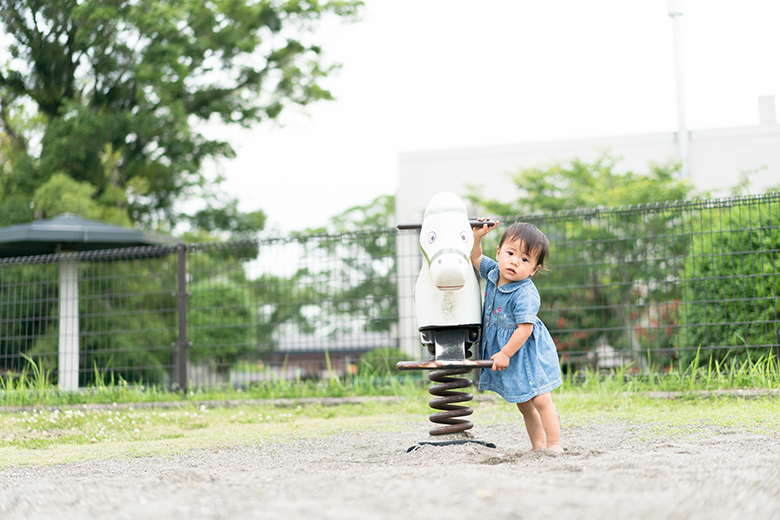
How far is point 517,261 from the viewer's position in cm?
328

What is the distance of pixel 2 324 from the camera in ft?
25.5

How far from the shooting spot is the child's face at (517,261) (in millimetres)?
3277

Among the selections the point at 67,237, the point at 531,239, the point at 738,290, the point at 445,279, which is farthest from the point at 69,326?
the point at 738,290

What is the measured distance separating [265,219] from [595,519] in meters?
23.6

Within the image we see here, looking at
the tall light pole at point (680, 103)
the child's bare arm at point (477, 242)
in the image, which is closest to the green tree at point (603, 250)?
the tall light pole at point (680, 103)

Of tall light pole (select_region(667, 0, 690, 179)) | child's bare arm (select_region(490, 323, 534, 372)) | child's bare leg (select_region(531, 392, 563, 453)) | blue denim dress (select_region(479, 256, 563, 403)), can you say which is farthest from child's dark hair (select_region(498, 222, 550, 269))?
tall light pole (select_region(667, 0, 690, 179))

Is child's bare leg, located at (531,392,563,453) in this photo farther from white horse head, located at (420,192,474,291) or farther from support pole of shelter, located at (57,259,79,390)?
support pole of shelter, located at (57,259,79,390)

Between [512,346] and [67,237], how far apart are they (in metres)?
6.91

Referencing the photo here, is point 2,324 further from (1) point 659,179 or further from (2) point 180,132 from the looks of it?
(1) point 659,179

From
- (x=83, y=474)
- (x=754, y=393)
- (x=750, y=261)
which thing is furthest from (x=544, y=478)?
(x=750, y=261)

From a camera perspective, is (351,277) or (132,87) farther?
(132,87)

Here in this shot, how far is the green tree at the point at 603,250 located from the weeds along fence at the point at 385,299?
5 centimetres

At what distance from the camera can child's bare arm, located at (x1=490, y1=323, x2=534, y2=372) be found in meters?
3.14

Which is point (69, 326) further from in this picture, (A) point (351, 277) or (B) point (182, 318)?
(A) point (351, 277)
